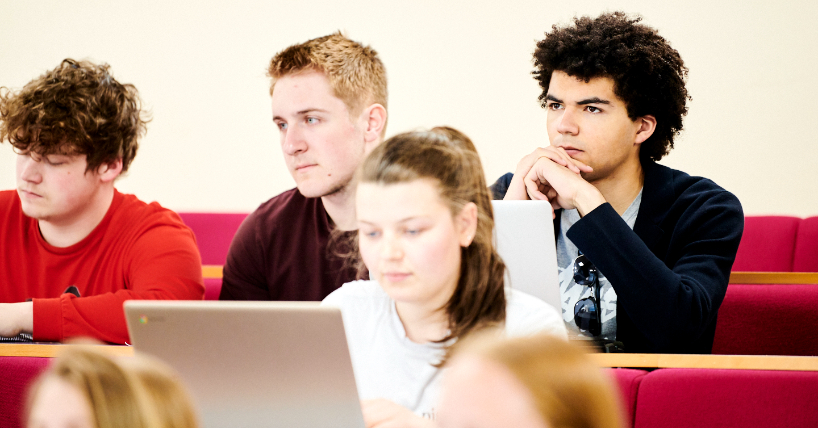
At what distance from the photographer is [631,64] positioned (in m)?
1.56

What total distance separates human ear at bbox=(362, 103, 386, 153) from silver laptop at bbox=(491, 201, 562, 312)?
0.50m

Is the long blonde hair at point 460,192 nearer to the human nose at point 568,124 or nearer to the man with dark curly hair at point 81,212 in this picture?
the human nose at point 568,124

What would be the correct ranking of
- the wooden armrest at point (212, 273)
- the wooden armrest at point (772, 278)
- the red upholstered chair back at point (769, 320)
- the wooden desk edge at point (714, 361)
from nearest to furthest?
the wooden desk edge at point (714, 361) < the red upholstered chair back at point (769, 320) < the wooden armrest at point (772, 278) < the wooden armrest at point (212, 273)

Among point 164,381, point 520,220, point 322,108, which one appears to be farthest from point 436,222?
point 322,108

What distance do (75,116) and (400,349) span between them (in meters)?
0.90

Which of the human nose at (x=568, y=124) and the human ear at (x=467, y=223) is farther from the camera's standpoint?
the human nose at (x=568, y=124)

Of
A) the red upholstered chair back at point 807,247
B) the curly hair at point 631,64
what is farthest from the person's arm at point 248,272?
the red upholstered chair back at point 807,247

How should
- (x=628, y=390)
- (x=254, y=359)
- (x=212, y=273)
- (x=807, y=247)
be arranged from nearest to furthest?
1. (x=254, y=359)
2. (x=628, y=390)
3. (x=212, y=273)
4. (x=807, y=247)

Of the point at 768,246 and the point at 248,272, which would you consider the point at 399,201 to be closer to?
the point at 248,272

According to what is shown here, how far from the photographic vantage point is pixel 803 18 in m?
2.50

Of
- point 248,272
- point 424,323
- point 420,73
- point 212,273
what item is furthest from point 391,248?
point 420,73

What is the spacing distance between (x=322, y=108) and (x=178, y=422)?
3.09ft

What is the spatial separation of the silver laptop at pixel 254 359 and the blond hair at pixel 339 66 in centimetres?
78

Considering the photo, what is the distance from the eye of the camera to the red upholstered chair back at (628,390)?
0.94 metres
